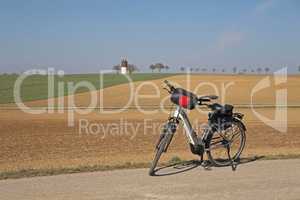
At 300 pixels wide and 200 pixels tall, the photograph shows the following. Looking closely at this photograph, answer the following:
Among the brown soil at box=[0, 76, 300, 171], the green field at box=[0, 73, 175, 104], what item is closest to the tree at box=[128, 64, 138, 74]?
the green field at box=[0, 73, 175, 104]

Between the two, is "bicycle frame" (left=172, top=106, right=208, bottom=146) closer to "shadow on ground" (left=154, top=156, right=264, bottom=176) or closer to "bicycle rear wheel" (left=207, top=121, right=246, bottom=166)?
"bicycle rear wheel" (left=207, top=121, right=246, bottom=166)

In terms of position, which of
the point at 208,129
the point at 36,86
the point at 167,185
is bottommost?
the point at 167,185

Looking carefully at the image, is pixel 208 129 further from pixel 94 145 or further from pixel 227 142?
pixel 94 145

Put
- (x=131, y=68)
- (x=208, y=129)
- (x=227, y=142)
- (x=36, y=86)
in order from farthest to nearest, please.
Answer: (x=131, y=68), (x=36, y=86), (x=227, y=142), (x=208, y=129)

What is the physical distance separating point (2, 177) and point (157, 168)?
2.29 metres

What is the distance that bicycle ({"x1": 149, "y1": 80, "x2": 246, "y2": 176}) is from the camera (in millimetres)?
7402

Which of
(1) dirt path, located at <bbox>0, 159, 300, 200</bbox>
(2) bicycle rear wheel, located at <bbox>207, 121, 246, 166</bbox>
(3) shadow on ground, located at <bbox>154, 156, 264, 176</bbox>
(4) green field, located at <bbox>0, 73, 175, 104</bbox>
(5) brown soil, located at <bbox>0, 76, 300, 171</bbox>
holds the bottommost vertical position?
(5) brown soil, located at <bbox>0, 76, 300, 171</bbox>

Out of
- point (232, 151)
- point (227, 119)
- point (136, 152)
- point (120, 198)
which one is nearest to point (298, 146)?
point (136, 152)

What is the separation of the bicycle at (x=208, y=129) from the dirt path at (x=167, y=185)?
341 mm

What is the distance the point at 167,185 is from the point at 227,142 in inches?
75.8

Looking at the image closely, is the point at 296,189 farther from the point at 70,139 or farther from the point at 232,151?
the point at 70,139

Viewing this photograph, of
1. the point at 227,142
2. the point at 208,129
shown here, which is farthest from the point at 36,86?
the point at 208,129

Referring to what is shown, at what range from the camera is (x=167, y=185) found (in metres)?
6.46

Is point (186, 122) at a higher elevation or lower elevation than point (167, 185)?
higher
